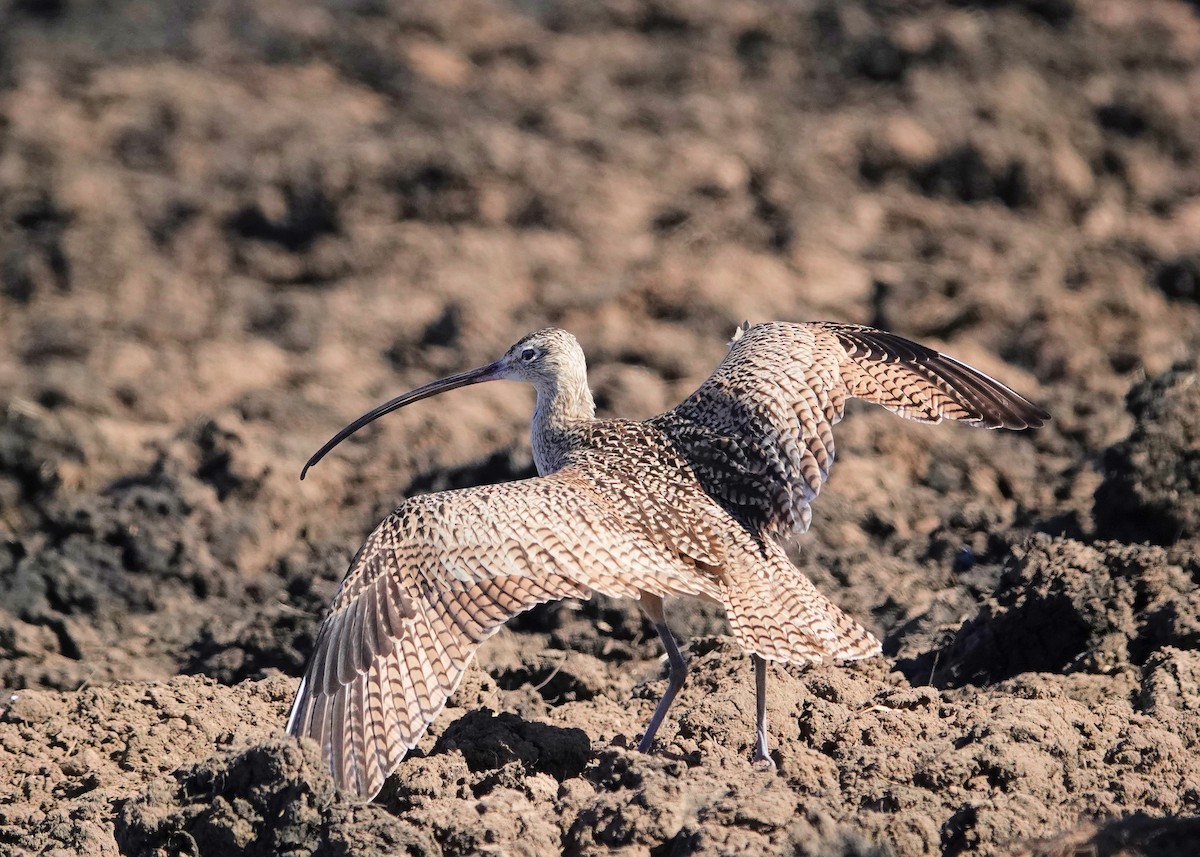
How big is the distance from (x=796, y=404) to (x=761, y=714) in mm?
1573

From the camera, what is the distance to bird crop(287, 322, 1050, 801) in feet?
18.5

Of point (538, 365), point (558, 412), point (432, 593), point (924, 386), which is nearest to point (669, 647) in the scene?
point (432, 593)

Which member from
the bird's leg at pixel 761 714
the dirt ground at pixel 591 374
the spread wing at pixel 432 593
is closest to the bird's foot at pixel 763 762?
the bird's leg at pixel 761 714

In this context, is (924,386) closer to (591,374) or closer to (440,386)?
(440,386)

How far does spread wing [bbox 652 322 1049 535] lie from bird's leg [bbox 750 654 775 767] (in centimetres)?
80

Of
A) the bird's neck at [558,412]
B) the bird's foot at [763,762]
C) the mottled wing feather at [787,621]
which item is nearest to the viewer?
the bird's foot at [763,762]

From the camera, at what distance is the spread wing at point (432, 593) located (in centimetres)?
553

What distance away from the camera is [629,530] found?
6.25 metres

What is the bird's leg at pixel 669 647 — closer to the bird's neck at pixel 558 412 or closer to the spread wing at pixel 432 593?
Answer: the spread wing at pixel 432 593

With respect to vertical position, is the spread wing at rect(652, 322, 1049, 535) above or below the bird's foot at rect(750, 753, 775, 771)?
above

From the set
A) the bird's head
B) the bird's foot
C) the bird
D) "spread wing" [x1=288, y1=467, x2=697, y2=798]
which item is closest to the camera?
"spread wing" [x1=288, y1=467, x2=697, y2=798]

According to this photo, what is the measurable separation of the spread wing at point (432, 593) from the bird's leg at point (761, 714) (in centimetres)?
40

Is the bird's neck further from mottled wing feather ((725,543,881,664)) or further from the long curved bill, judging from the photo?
mottled wing feather ((725,543,881,664))

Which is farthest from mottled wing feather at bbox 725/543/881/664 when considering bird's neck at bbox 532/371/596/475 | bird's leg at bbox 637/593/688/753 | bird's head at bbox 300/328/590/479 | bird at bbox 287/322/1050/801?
bird's head at bbox 300/328/590/479
